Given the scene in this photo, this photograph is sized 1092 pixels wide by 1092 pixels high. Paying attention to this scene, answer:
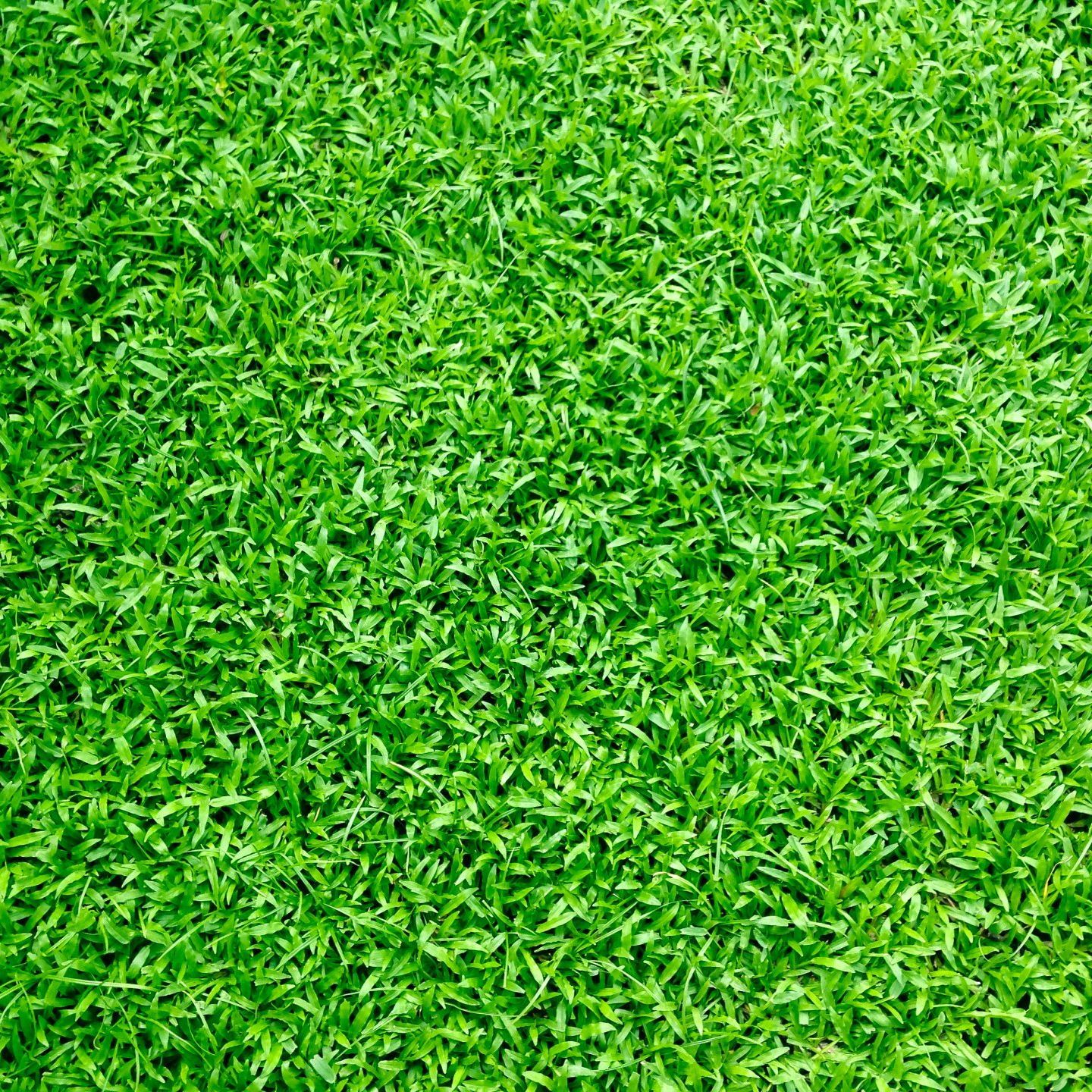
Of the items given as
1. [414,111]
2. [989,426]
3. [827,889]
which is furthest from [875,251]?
[827,889]

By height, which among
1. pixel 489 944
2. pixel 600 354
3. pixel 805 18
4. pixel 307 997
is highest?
pixel 805 18

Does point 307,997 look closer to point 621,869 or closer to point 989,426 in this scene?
point 621,869

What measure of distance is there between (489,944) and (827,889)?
807 millimetres

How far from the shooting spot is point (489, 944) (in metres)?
2.56

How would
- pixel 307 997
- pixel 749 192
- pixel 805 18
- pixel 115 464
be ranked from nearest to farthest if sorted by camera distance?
pixel 307 997 → pixel 115 464 → pixel 749 192 → pixel 805 18

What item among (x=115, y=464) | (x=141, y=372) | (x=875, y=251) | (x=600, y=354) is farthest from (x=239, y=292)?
(x=875, y=251)

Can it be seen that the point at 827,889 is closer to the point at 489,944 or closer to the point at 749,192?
the point at 489,944

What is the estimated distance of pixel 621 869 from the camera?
266cm

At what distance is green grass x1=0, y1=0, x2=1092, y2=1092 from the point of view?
2564 millimetres

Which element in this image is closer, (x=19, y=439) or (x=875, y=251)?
(x=19, y=439)

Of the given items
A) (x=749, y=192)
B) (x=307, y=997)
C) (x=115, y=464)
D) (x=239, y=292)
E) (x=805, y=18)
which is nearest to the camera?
(x=307, y=997)

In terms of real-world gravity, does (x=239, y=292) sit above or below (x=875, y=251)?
below

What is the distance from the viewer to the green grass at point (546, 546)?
2.56 metres

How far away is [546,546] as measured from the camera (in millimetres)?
3010
